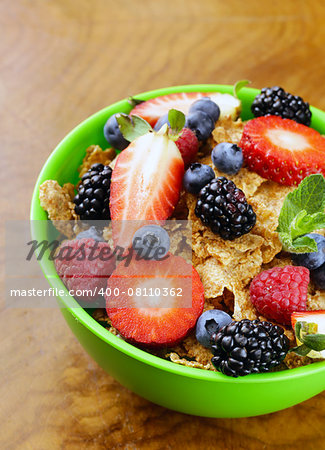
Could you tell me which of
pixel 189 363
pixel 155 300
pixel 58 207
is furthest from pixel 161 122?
pixel 189 363

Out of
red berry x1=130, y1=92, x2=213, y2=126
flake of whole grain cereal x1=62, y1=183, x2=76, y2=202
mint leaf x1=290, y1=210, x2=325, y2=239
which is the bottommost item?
mint leaf x1=290, y1=210, x2=325, y2=239

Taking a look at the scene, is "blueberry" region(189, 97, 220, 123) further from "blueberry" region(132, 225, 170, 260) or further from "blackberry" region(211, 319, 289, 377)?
"blackberry" region(211, 319, 289, 377)

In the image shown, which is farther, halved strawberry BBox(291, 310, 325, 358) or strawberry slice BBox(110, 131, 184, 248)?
strawberry slice BBox(110, 131, 184, 248)

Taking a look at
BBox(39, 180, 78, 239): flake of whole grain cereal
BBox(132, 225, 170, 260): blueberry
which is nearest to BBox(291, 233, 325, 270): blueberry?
BBox(132, 225, 170, 260): blueberry

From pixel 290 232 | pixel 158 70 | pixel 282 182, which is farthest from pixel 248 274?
pixel 158 70

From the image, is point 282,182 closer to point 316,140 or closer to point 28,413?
point 316,140

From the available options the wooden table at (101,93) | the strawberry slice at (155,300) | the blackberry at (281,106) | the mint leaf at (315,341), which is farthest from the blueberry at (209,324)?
the blackberry at (281,106)
